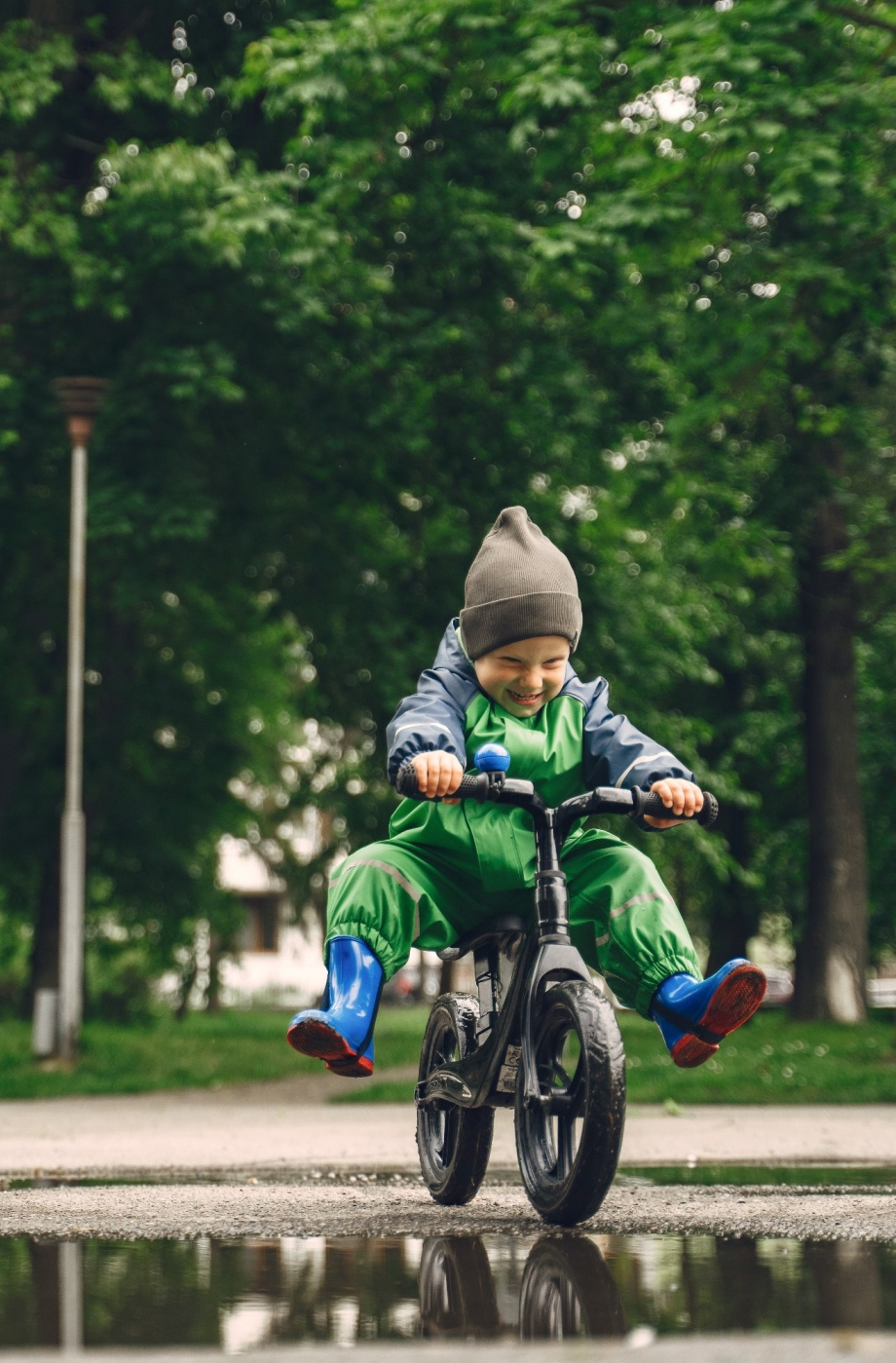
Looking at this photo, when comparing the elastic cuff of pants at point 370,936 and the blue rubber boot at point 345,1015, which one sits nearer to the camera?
the blue rubber boot at point 345,1015

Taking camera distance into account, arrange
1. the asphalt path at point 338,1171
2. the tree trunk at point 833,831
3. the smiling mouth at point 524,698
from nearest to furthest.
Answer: the asphalt path at point 338,1171 < the smiling mouth at point 524,698 < the tree trunk at point 833,831

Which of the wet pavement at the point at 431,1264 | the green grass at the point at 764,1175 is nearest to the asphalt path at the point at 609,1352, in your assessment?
the wet pavement at the point at 431,1264

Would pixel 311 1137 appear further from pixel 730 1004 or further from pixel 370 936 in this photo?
pixel 730 1004

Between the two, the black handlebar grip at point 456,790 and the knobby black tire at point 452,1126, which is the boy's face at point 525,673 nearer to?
the black handlebar grip at point 456,790

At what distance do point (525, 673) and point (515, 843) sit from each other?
1.55 feet

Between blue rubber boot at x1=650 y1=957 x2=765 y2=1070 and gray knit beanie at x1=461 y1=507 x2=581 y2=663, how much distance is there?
992mm

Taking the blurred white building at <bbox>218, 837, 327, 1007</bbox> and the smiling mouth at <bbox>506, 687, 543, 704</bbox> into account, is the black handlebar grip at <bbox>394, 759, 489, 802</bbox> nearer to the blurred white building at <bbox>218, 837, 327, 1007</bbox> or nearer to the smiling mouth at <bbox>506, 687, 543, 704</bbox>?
the smiling mouth at <bbox>506, 687, 543, 704</bbox>

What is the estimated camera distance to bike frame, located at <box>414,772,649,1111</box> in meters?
4.30

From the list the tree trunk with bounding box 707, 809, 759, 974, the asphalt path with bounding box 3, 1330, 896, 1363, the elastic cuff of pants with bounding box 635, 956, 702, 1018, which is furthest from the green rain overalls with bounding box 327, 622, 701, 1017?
the tree trunk with bounding box 707, 809, 759, 974

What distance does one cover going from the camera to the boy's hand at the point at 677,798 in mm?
4406

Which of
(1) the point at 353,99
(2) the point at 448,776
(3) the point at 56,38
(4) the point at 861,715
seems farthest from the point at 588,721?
(4) the point at 861,715

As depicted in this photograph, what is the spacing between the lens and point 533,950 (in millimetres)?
4469

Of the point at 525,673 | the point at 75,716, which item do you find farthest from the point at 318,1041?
the point at 75,716

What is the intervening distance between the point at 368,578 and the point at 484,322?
106 inches
